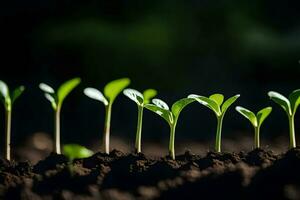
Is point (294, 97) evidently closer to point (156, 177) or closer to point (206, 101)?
point (206, 101)

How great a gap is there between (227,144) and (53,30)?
2.47m

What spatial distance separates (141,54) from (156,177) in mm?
3578

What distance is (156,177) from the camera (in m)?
1.76

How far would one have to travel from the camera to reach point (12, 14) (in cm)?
555

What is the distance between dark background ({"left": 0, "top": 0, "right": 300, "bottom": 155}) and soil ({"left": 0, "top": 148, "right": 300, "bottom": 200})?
2583 millimetres

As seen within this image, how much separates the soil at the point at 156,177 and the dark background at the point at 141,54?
2.58 m

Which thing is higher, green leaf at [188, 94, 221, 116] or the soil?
A: green leaf at [188, 94, 221, 116]

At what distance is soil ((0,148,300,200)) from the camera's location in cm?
156

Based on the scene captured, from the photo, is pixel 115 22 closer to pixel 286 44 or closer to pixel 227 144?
pixel 286 44

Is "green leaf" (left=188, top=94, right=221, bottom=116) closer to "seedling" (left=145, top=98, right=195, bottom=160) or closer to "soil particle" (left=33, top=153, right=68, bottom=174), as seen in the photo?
"seedling" (left=145, top=98, right=195, bottom=160)

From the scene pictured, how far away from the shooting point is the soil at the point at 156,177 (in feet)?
5.12

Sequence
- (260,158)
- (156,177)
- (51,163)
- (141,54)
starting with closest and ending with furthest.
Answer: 1. (156,177)
2. (260,158)
3. (51,163)
4. (141,54)

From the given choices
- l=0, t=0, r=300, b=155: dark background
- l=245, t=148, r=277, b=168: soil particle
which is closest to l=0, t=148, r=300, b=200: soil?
l=245, t=148, r=277, b=168: soil particle

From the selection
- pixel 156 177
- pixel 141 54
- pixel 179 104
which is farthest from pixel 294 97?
pixel 141 54
